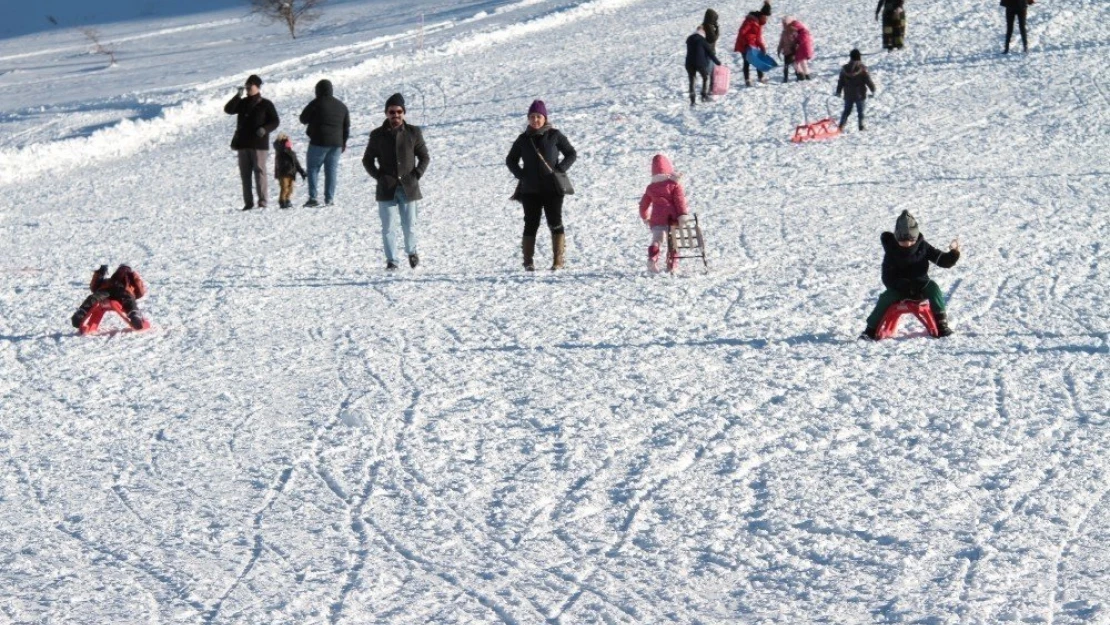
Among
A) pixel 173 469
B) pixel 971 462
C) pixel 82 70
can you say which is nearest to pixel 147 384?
pixel 173 469

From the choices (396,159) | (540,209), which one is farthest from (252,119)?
(540,209)

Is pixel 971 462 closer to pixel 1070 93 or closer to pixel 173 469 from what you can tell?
pixel 173 469

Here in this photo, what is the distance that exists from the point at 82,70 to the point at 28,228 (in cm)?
3031

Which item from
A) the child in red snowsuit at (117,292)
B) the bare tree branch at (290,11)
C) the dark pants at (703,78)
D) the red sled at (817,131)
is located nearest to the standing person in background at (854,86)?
the red sled at (817,131)

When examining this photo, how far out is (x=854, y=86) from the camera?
59.0 ft

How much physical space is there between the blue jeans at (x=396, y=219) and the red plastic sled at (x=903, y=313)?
4.22m

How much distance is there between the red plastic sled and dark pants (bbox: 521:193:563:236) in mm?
3004

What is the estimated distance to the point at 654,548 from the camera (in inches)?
245

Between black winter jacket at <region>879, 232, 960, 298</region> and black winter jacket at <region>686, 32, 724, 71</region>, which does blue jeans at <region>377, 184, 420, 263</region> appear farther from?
black winter jacket at <region>686, 32, 724, 71</region>

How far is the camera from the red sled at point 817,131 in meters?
17.8

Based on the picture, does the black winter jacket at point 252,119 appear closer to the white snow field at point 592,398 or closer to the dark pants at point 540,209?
the white snow field at point 592,398

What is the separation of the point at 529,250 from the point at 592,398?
3673mm

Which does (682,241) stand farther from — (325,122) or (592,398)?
(325,122)

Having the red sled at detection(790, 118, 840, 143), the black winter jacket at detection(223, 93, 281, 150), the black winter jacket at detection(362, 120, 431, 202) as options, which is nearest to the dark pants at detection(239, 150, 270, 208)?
the black winter jacket at detection(223, 93, 281, 150)
